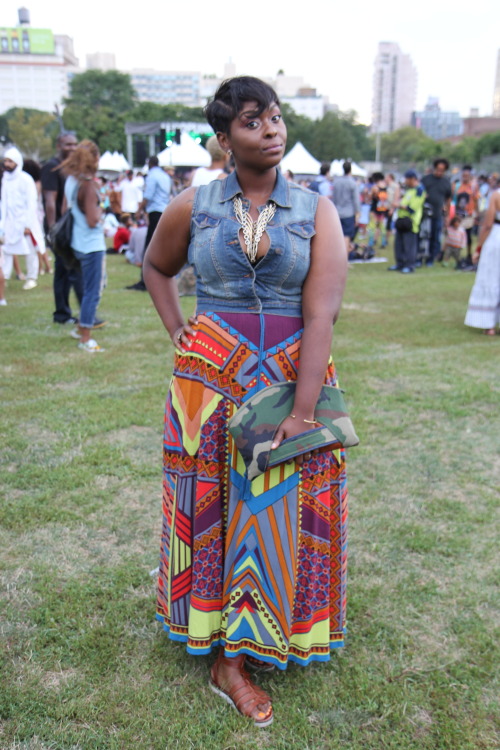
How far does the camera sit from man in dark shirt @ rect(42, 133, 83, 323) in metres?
6.73

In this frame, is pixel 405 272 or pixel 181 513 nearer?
pixel 181 513

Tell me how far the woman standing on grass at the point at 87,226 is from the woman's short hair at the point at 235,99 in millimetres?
3859

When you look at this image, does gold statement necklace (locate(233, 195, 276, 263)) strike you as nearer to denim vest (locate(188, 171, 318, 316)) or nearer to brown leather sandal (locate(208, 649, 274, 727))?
denim vest (locate(188, 171, 318, 316))

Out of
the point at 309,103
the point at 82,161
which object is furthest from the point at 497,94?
the point at 82,161

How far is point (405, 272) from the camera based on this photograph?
12.2 meters

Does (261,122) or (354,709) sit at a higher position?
(261,122)

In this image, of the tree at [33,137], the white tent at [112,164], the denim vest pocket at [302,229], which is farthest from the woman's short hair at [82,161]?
the tree at [33,137]

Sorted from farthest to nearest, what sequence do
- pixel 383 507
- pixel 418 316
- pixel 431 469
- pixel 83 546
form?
pixel 418 316 < pixel 431 469 < pixel 383 507 < pixel 83 546

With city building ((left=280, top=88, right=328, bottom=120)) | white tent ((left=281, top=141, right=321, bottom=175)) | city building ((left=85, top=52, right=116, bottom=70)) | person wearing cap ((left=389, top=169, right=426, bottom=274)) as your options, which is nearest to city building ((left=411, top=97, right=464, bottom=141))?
city building ((left=280, top=88, right=328, bottom=120))

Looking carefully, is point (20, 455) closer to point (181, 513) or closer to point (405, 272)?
point (181, 513)

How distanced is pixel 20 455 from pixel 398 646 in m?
2.56

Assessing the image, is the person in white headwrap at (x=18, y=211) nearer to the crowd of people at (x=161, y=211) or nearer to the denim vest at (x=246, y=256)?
the crowd of people at (x=161, y=211)

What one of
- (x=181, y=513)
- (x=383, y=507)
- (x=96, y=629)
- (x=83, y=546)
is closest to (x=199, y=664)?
(x=96, y=629)

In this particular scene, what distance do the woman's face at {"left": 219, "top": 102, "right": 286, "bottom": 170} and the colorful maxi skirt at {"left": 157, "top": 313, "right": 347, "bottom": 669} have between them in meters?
0.48
